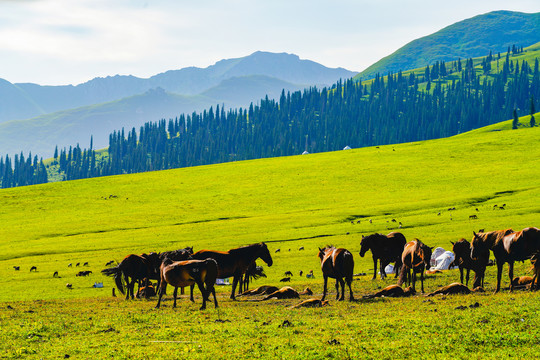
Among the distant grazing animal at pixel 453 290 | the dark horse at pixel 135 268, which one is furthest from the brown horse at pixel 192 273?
the distant grazing animal at pixel 453 290

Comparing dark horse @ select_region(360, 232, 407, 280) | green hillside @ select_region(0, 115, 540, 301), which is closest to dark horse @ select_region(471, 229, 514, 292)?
dark horse @ select_region(360, 232, 407, 280)

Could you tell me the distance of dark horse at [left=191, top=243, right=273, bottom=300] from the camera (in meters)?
26.4

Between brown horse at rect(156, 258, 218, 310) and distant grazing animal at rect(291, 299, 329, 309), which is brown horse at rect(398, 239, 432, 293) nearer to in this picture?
distant grazing animal at rect(291, 299, 329, 309)

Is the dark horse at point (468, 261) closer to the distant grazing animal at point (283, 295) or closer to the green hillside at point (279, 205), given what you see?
the distant grazing animal at point (283, 295)

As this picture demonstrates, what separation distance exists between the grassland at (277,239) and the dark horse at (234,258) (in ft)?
7.62

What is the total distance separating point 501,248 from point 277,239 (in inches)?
1251

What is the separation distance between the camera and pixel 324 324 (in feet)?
58.2

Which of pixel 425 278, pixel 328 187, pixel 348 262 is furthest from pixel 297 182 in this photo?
pixel 348 262

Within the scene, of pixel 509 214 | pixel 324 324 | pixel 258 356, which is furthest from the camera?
pixel 509 214

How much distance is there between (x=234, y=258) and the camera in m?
26.9

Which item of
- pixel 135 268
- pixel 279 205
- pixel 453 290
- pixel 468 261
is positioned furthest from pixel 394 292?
pixel 279 205

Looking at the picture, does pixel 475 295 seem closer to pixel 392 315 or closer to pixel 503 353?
pixel 392 315

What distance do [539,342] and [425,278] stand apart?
16.9 meters

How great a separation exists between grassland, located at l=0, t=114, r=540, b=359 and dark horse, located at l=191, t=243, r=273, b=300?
232cm
